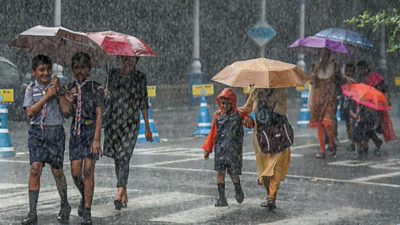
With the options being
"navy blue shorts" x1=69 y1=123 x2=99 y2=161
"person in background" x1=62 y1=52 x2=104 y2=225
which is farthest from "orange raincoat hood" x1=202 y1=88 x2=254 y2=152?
"navy blue shorts" x1=69 y1=123 x2=99 y2=161

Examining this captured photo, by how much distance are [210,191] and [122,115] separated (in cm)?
189

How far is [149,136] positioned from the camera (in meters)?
9.95

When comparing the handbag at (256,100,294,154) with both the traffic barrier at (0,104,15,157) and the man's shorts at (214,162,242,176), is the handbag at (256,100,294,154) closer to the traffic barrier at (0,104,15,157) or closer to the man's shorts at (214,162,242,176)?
the man's shorts at (214,162,242,176)

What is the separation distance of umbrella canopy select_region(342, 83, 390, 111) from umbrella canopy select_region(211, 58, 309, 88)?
545 centimetres

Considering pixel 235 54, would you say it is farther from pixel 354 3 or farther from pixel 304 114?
pixel 304 114

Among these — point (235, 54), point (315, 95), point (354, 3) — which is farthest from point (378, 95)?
point (354, 3)

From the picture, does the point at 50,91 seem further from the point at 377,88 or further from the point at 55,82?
the point at 377,88

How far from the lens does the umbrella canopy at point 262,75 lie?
9.79 metres

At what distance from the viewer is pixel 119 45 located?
9602 mm

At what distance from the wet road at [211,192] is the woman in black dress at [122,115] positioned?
504mm

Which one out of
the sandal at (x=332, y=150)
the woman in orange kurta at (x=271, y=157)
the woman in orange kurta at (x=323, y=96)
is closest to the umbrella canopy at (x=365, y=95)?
the woman in orange kurta at (x=323, y=96)

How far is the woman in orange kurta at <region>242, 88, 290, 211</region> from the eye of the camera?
32.9 ft

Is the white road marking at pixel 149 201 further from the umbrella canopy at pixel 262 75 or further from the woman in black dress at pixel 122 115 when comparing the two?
the umbrella canopy at pixel 262 75

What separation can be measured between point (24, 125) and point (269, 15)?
16758mm
